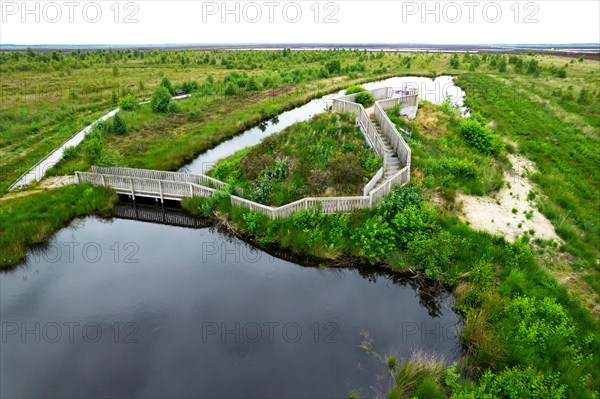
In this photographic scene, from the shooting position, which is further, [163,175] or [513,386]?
[163,175]

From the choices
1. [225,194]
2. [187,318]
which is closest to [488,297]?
[187,318]

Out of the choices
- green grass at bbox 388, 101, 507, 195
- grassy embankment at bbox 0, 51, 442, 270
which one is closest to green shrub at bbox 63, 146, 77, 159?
grassy embankment at bbox 0, 51, 442, 270

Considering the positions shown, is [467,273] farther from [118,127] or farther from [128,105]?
[128,105]

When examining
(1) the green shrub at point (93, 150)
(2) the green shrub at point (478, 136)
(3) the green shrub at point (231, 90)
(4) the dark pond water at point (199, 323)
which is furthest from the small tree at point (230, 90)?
(4) the dark pond water at point (199, 323)

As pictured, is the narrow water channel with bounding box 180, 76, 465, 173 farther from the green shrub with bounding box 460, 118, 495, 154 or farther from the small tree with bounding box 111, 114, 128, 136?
the green shrub with bounding box 460, 118, 495, 154

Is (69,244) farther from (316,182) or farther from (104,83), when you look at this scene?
(104,83)

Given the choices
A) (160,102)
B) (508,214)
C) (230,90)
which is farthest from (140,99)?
(508,214)

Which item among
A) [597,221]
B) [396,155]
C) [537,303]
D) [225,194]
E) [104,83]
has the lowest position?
[537,303]
